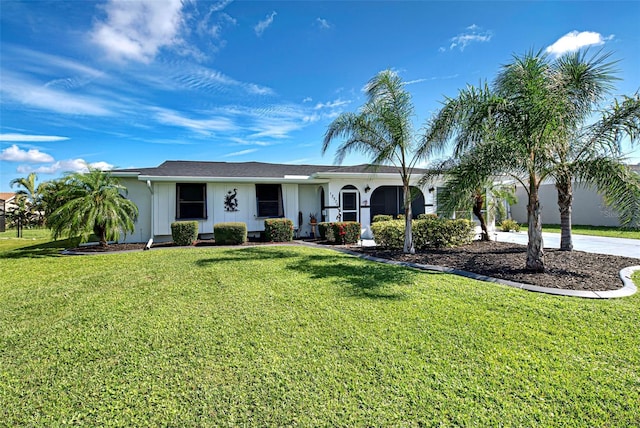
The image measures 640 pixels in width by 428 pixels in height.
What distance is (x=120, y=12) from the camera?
829cm

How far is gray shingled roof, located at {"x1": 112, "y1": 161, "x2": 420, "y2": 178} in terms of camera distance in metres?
13.0

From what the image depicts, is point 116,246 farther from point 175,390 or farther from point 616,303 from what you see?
point 616,303

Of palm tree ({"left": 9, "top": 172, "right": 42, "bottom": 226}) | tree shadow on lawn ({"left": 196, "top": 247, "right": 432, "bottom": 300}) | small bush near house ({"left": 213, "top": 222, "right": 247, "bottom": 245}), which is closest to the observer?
tree shadow on lawn ({"left": 196, "top": 247, "right": 432, "bottom": 300})

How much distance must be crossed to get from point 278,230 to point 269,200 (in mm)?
2494

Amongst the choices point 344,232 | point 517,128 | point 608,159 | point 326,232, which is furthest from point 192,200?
point 608,159

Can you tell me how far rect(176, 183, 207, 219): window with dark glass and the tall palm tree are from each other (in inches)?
432

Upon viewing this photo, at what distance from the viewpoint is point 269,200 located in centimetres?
1452

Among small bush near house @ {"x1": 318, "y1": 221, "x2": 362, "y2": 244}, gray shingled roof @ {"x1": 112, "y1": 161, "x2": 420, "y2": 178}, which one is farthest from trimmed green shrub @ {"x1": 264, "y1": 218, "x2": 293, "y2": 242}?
gray shingled roof @ {"x1": 112, "y1": 161, "x2": 420, "y2": 178}

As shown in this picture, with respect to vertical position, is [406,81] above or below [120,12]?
below

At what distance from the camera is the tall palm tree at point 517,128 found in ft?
20.9

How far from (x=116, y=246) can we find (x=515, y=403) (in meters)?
13.1

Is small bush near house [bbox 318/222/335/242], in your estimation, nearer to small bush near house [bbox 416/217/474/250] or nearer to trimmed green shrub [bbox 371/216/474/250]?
trimmed green shrub [bbox 371/216/474/250]

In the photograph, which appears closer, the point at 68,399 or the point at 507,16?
the point at 68,399

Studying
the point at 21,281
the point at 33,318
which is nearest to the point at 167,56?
the point at 21,281
